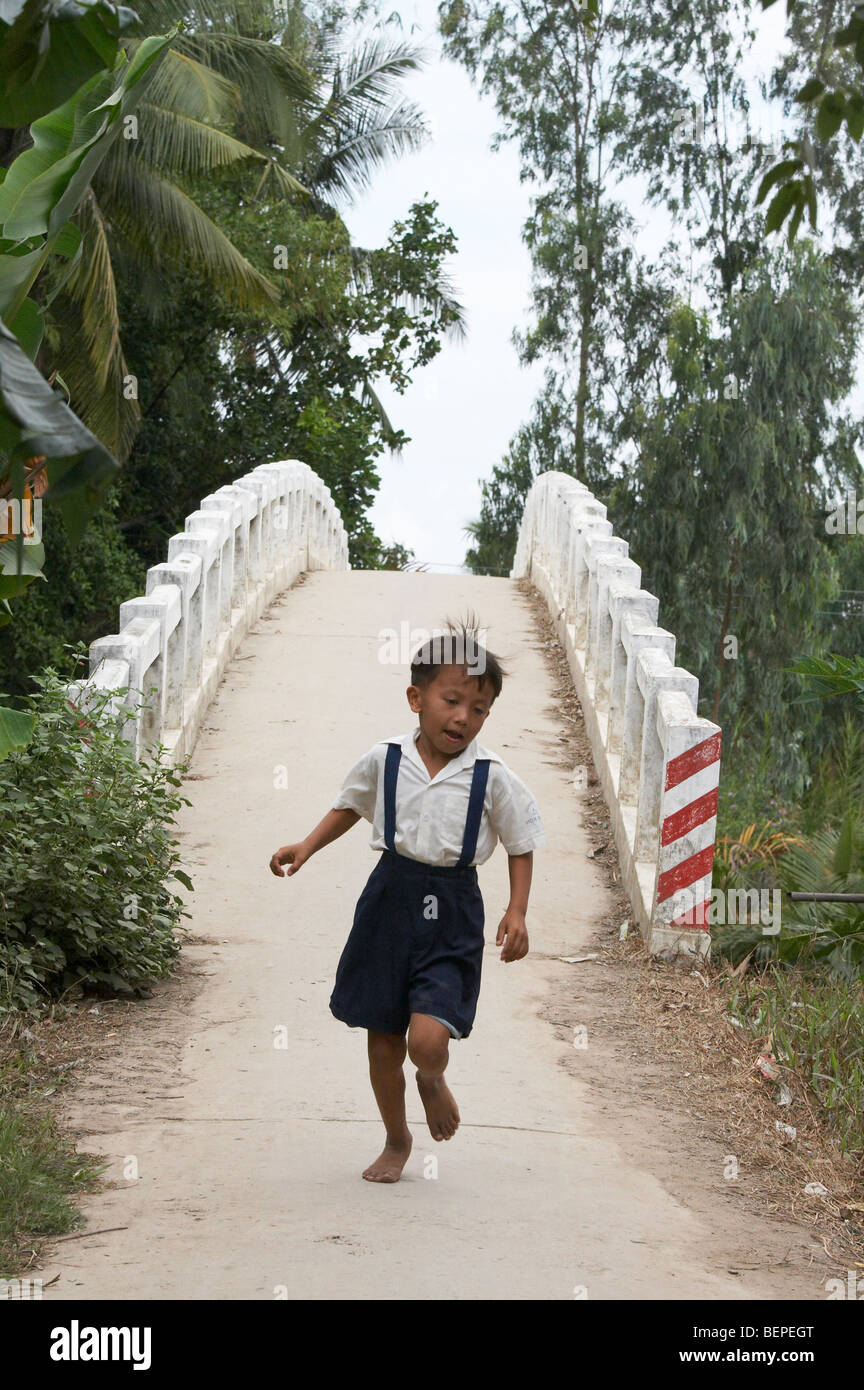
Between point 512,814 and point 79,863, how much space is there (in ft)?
6.65

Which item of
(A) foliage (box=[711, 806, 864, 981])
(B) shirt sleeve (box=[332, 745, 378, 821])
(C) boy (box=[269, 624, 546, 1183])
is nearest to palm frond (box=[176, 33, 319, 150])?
(A) foliage (box=[711, 806, 864, 981])

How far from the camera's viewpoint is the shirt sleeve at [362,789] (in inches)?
169

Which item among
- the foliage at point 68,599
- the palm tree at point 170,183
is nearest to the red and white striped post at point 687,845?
the palm tree at point 170,183

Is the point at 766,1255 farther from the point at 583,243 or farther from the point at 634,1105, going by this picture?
the point at 583,243

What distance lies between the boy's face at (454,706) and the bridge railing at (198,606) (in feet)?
7.82

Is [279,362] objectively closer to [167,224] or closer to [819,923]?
[167,224]

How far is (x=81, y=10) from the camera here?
6.64ft

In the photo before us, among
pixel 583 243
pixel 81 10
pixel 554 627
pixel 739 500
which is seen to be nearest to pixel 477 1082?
pixel 81 10

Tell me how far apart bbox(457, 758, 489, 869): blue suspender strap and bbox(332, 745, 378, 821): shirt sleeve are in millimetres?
279

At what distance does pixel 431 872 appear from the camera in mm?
4121

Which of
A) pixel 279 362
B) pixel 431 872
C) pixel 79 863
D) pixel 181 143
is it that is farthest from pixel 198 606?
pixel 279 362

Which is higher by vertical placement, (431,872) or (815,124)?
(815,124)

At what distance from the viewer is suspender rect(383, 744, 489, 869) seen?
4.14m

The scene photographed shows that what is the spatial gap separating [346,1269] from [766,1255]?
42.6 inches
